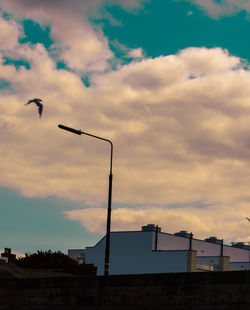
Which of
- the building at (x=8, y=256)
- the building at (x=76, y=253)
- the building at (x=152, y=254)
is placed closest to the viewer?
the building at (x=8, y=256)

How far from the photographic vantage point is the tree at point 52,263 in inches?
2520

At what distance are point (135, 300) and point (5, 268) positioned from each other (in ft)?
30.2

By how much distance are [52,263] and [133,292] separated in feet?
135

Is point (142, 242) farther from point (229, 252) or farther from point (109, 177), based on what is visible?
point (109, 177)

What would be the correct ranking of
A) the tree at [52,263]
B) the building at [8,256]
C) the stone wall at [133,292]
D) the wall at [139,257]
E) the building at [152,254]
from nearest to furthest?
the stone wall at [133,292]
the building at [8,256]
the tree at [52,263]
the building at [152,254]
the wall at [139,257]

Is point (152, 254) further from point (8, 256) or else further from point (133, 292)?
point (133, 292)

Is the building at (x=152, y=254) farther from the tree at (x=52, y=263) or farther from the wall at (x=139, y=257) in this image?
the tree at (x=52, y=263)

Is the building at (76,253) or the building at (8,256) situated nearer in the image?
the building at (8,256)

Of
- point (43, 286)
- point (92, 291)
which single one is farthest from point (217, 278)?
point (43, 286)

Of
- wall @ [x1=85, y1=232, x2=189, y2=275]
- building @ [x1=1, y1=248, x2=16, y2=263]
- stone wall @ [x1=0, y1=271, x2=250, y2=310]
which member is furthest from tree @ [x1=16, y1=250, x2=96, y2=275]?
stone wall @ [x1=0, y1=271, x2=250, y2=310]

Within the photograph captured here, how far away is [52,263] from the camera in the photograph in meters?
64.6

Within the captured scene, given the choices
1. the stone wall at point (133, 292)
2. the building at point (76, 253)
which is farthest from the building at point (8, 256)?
the building at point (76, 253)

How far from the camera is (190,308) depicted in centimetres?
2272

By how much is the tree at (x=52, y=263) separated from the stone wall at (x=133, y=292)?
1399 inches
